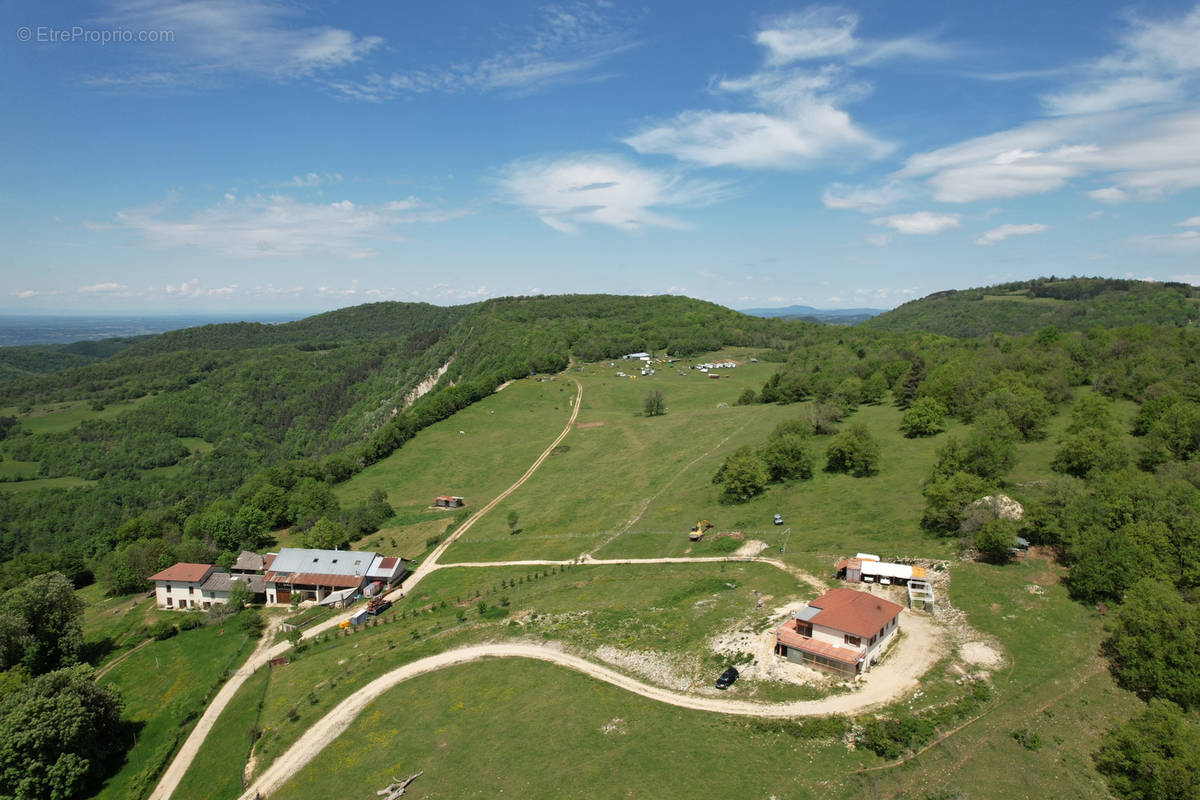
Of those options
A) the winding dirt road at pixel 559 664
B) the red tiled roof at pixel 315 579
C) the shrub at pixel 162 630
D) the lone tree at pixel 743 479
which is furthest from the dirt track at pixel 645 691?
the shrub at pixel 162 630

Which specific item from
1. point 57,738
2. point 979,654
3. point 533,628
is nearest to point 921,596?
point 979,654

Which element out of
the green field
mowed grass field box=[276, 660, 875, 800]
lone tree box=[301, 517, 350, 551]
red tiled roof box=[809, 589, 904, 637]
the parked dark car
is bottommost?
the green field

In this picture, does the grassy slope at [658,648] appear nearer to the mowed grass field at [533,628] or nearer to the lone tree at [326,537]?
the mowed grass field at [533,628]

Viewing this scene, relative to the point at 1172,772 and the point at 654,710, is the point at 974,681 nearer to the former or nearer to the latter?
the point at 1172,772

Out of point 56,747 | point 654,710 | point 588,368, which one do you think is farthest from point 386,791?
point 588,368

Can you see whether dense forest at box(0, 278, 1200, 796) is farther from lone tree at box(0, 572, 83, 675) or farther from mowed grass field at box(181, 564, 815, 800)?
mowed grass field at box(181, 564, 815, 800)

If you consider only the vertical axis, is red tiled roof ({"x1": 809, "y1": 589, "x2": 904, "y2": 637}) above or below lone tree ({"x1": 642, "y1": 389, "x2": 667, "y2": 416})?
below

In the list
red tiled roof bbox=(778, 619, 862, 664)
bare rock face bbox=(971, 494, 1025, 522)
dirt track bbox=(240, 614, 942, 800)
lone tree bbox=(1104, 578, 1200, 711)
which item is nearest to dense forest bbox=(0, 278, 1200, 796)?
lone tree bbox=(1104, 578, 1200, 711)
